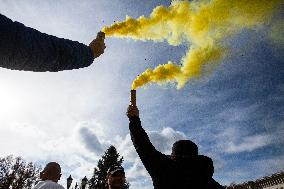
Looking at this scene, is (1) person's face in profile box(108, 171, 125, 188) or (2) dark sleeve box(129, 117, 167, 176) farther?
(1) person's face in profile box(108, 171, 125, 188)

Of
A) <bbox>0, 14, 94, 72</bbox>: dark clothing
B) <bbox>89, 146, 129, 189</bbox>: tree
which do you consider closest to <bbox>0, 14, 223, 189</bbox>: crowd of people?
<bbox>0, 14, 94, 72</bbox>: dark clothing

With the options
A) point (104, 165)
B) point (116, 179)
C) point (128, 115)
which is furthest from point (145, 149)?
point (104, 165)

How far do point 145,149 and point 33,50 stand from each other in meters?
2.06

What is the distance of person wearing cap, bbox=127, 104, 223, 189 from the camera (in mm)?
2848

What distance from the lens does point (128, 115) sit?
3418 mm

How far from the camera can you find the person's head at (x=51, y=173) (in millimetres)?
5508

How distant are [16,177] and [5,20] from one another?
6877 centimetres

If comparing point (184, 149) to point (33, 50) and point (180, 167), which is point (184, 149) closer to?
point (180, 167)

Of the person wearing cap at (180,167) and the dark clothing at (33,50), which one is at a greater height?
the person wearing cap at (180,167)

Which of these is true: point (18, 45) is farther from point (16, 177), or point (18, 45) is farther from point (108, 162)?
point (16, 177)

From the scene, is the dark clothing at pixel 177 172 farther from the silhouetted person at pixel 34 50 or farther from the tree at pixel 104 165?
the tree at pixel 104 165

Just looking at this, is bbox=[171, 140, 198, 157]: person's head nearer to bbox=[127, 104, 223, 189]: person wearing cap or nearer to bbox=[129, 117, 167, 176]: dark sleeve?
bbox=[127, 104, 223, 189]: person wearing cap

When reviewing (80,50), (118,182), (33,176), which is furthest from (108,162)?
(80,50)

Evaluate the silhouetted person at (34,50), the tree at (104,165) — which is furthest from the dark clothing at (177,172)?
the tree at (104,165)
